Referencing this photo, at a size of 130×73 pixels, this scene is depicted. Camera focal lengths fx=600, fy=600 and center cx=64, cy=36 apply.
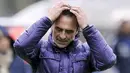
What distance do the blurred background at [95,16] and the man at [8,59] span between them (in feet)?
1.51

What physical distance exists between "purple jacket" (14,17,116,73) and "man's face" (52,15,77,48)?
2.1 inches

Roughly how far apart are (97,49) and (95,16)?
950 centimetres

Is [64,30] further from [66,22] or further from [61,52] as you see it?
[61,52]

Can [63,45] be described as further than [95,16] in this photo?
No

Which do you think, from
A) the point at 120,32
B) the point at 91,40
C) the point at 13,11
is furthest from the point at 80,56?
the point at 13,11

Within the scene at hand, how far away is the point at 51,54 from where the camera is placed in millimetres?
3980

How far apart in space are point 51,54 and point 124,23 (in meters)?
5.99

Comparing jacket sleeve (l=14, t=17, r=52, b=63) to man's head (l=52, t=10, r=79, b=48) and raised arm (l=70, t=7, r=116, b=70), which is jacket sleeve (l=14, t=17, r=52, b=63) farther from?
raised arm (l=70, t=7, r=116, b=70)

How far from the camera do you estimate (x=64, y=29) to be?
12.8ft

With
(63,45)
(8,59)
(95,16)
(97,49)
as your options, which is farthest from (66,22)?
(95,16)

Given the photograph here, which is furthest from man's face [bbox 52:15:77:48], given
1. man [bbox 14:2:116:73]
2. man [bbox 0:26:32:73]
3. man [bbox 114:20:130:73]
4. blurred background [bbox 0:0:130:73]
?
man [bbox 114:20:130:73]

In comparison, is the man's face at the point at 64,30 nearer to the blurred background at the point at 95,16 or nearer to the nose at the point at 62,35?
the nose at the point at 62,35

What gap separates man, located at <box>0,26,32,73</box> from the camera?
7.47 meters

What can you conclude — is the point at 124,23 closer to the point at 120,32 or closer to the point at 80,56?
the point at 120,32
